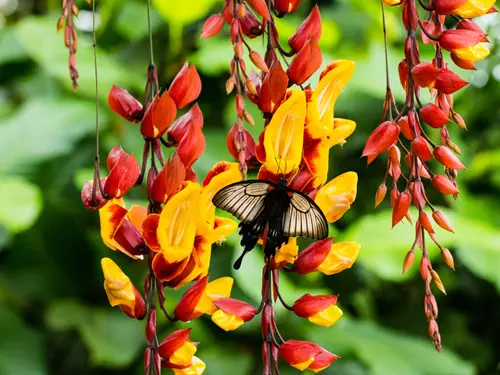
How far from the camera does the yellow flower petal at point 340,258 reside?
0.27 metres

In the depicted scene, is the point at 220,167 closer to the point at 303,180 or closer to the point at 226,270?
the point at 303,180

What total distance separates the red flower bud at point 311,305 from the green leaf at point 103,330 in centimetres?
99

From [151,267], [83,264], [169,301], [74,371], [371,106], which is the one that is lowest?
[74,371]

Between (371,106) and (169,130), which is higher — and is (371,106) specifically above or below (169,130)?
below

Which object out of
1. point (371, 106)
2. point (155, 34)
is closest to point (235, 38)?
point (371, 106)

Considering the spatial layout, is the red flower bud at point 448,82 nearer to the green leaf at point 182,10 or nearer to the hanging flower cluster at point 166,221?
the hanging flower cluster at point 166,221

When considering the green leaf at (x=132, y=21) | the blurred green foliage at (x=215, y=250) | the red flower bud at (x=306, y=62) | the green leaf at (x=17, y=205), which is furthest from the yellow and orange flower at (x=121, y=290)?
the green leaf at (x=132, y=21)

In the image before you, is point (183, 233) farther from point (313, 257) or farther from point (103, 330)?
point (103, 330)

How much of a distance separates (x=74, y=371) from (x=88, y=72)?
64 cm

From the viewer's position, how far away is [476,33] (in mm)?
260

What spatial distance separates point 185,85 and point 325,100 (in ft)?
0.19

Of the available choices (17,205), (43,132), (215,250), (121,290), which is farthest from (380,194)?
(43,132)

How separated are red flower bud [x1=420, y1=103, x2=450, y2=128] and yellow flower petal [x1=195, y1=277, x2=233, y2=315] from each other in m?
0.10

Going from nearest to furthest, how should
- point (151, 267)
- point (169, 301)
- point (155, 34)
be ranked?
point (151, 267) → point (169, 301) → point (155, 34)
